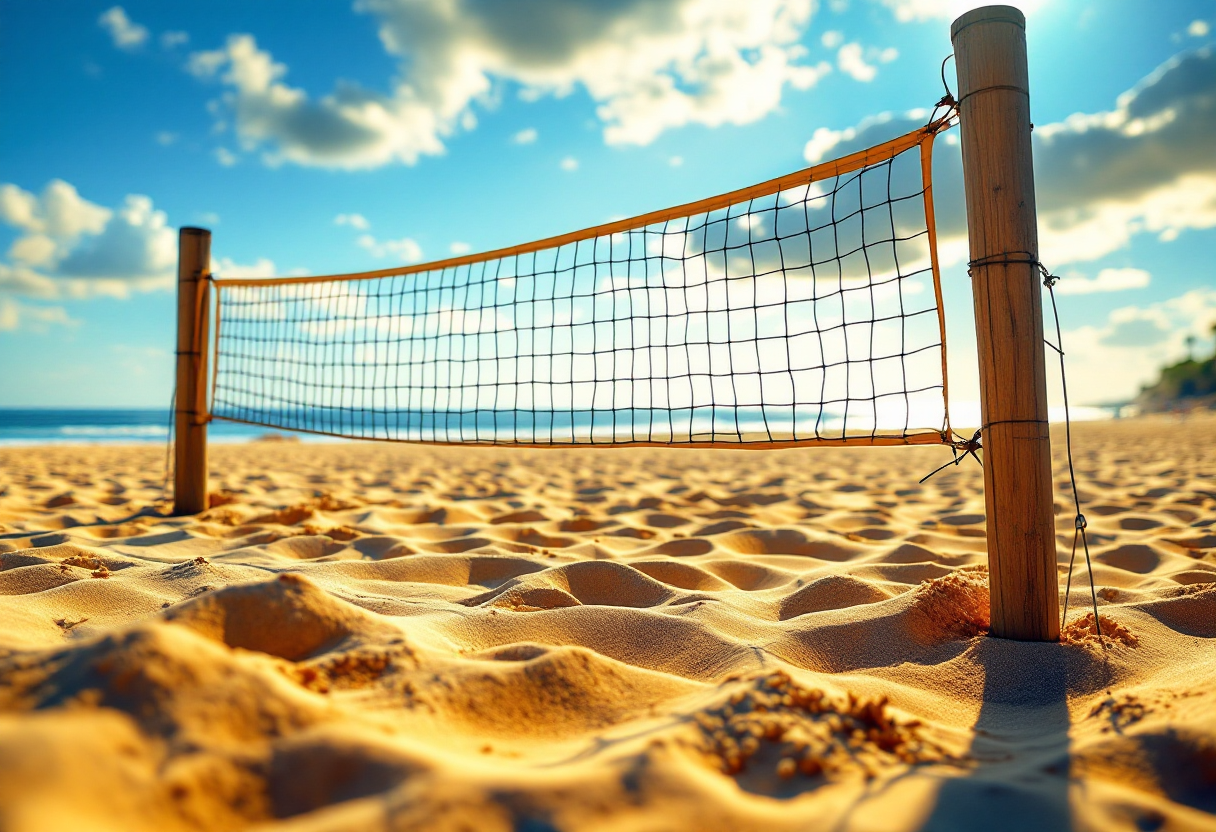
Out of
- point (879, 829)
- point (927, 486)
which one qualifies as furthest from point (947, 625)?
point (927, 486)

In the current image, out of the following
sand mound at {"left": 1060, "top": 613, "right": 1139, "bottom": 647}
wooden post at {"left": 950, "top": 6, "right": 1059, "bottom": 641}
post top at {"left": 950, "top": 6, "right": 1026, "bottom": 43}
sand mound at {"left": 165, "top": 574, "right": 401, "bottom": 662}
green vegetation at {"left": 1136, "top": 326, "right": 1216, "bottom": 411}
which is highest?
green vegetation at {"left": 1136, "top": 326, "right": 1216, "bottom": 411}

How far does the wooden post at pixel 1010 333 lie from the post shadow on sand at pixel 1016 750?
13cm

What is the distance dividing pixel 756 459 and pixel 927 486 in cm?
278

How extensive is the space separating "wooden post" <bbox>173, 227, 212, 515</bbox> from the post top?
12.2ft

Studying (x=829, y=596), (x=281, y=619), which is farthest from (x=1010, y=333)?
(x=281, y=619)

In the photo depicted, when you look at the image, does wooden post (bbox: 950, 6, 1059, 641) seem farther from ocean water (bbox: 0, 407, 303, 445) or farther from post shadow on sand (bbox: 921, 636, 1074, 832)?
ocean water (bbox: 0, 407, 303, 445)

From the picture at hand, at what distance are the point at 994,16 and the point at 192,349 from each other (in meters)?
3.87

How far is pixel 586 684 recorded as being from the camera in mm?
1220

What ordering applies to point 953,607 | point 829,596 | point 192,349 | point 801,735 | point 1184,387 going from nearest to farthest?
point 801,735 < point 953,607 < point 829,596 < point 192,349 < point 1184,387

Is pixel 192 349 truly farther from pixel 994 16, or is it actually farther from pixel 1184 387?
pixel 1184 387

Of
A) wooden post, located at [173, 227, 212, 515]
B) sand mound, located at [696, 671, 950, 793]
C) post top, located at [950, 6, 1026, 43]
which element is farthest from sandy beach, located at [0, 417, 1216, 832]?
post top, located at [950, 6, 1026, 43]

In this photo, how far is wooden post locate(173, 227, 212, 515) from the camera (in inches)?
142

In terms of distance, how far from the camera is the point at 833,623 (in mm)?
1719

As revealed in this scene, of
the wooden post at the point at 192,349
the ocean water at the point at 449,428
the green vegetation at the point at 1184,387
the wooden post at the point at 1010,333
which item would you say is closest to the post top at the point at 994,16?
the wooden post at the point at 1010,333
